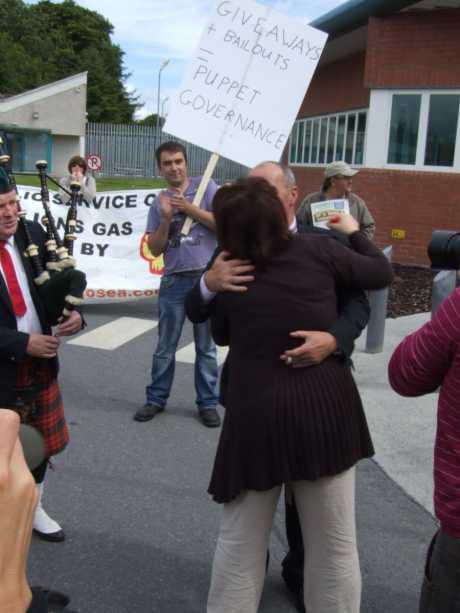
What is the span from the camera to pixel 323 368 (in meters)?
2.34

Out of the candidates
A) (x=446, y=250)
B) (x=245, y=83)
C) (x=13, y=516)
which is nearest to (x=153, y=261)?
(x=245, y=83)

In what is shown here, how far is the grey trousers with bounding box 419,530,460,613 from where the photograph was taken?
1.90 m

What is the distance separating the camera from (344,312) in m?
2.43

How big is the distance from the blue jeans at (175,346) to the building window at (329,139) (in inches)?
446

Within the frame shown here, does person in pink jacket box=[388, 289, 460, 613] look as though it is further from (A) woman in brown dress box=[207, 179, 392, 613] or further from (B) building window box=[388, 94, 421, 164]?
(B) building window box=[388, 94, 421, 164]

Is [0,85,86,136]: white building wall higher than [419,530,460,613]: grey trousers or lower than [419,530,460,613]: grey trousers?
higher

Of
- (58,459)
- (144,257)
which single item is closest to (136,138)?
(144,257)

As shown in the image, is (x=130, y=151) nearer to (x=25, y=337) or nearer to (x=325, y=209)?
(x=325, y=209)

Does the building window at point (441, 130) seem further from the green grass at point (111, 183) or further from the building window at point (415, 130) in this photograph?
the green grass at point (111, 183)

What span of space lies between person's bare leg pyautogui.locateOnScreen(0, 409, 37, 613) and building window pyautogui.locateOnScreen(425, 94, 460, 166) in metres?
12.1

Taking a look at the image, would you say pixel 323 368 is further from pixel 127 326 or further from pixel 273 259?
pixel 127 326

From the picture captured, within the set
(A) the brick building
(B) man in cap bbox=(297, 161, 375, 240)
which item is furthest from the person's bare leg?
(A) the brick building

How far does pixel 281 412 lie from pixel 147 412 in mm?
Result: 2902

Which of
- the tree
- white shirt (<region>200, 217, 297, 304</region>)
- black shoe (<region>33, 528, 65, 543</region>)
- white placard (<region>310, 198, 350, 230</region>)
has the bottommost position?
black shoe (<region>33, 528, 65, 543</region>)
